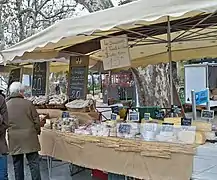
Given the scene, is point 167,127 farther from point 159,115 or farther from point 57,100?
point 57,100

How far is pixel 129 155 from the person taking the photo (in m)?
4.21

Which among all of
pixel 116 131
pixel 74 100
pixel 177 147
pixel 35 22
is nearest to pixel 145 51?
pixel 74 100

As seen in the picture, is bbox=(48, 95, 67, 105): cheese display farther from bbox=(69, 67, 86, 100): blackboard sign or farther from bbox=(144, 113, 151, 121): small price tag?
bbox=(144, 113, 151, 121): small price tag

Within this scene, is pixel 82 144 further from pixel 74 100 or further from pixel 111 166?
pixel 74 100

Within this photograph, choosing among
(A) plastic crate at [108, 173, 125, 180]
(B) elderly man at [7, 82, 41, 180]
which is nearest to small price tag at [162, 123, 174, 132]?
(A) plastic crate at [108, 173, 125, 180]

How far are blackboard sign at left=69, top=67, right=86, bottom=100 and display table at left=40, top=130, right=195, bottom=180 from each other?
97 centimetres

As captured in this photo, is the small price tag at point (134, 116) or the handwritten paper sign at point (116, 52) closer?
the small price tag at point (134, 116)

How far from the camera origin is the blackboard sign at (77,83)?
6.02m

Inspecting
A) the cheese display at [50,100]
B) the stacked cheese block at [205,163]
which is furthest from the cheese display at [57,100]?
the stacked cheese block at [205,163]

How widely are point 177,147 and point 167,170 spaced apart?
276 millimetres

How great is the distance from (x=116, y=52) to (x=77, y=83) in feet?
4.94

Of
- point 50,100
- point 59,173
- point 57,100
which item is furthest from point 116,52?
point 59,173

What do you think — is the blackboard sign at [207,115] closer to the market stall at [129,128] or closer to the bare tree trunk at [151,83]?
the market stall at [129,128]

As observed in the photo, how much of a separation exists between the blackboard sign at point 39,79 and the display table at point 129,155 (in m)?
2.23
